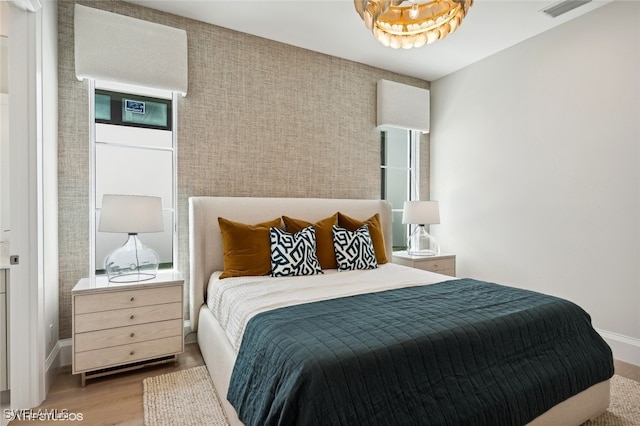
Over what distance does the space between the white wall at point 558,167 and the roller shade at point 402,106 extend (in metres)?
0.31

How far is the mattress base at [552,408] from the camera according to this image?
5.41ft

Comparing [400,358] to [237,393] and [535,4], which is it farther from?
[535,4]

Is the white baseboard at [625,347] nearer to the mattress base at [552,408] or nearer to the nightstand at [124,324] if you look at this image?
the mattress base at [552,408]

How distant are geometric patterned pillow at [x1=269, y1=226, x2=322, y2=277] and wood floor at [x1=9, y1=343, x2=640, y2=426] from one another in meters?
0.92

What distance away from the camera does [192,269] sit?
2773mm

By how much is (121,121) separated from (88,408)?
2.02 metres

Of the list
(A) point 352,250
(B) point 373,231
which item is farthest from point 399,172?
(A) point 352,250

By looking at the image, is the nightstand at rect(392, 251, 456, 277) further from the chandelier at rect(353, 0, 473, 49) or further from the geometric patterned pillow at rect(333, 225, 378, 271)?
the chandelier at rect(353, 0, 473, 49)

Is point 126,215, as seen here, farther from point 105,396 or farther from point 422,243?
point 422,243

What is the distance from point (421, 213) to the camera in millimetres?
3652

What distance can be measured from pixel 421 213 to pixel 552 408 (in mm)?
2216

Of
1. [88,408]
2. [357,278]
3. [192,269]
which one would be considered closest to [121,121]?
[192,269]

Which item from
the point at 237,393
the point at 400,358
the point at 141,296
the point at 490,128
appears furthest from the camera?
the point at 490,128

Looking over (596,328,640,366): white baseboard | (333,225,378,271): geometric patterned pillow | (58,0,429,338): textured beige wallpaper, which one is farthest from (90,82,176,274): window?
(596,328,640,366): white baseboard
